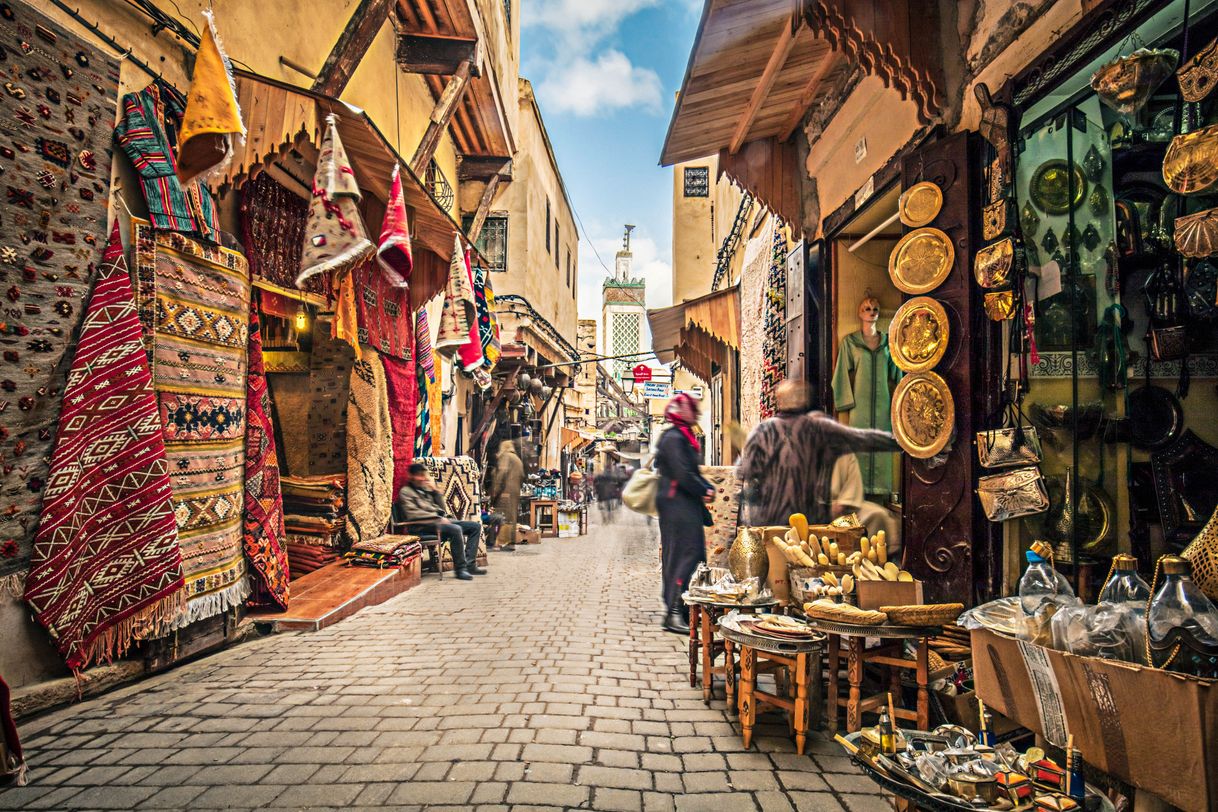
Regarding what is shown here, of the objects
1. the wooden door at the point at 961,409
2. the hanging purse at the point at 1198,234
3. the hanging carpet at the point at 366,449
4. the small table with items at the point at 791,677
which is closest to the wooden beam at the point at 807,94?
the wooden door at the point at 961,409

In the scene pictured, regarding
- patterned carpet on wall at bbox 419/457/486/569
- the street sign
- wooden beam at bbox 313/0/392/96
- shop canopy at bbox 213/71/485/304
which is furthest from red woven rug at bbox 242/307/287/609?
the street sign

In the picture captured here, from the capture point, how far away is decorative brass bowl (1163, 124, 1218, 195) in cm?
203

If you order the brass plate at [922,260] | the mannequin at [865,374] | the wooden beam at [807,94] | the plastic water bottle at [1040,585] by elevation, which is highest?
the wooden beam at [807,94]

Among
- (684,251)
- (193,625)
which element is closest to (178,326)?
(193,625)

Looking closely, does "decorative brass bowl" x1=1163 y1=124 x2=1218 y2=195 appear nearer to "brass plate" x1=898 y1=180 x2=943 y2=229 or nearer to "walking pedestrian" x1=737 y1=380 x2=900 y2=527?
"brass plate" x1=898 y1=180 x2=943 y2=229

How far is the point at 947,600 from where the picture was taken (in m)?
3.54

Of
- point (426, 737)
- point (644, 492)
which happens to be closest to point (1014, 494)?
point (426, 737)

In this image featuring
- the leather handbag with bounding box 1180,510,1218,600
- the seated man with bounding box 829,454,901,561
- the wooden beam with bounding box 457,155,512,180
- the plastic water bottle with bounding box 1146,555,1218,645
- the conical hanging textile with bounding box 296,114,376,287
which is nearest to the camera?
the plastic water bottle with bounding box 1146,555,1218,645

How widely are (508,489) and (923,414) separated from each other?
8715 millimetres

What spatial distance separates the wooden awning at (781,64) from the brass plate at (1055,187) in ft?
2.64

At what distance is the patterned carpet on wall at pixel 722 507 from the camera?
705 cm

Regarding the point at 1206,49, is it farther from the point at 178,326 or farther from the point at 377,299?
the point at 377,299

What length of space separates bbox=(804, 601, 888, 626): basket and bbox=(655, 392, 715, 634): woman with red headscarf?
2.31 metres

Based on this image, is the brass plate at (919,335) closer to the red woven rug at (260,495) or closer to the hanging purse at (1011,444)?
the hanging purse at (1011,444)
